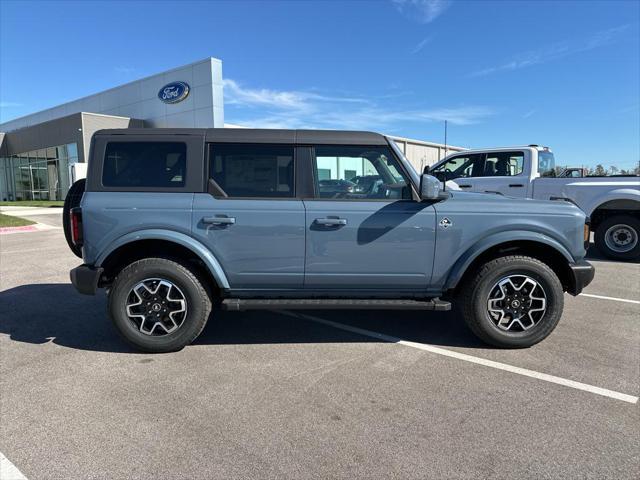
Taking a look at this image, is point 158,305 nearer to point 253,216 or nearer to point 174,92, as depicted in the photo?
point 253,216

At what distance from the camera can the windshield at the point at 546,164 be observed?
9.21 m

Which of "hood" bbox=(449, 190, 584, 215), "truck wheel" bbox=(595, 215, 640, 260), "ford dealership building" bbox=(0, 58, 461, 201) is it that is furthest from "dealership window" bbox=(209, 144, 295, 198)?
"ford dealership building" bbox=(0, 58, 461, 201)

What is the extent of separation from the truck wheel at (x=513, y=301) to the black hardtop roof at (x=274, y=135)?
1562 mm

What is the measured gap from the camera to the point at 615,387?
130 inches

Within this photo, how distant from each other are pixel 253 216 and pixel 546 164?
8.02m

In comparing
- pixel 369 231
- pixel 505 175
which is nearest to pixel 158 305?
pixel 369 231

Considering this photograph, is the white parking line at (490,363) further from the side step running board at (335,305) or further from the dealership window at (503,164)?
the dealership window at (503,164)

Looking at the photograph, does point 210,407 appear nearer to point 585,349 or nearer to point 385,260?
point 385,260

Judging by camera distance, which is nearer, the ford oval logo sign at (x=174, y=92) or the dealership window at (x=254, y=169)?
the dealership window at (x=254, y=169)

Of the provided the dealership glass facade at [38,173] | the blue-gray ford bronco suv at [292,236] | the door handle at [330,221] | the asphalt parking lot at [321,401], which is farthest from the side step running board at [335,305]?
the dealership glass facade at [38,173]

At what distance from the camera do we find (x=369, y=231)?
12.7 feet

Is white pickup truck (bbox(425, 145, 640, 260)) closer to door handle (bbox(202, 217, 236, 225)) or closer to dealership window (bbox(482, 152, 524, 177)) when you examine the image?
dealership window (bbox(482, 152, 524, 177))

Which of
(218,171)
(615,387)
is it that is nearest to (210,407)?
(218,171)

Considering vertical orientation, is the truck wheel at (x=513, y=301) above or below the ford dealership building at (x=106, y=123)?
below
